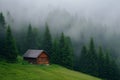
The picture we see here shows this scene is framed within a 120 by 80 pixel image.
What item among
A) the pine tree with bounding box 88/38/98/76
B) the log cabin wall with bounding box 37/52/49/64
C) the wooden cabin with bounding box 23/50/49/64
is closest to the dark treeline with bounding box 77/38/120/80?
the pine tree with bounding box 88/38/98/76

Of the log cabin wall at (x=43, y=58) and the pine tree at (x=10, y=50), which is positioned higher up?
the pine tree at (x=10, y=50)

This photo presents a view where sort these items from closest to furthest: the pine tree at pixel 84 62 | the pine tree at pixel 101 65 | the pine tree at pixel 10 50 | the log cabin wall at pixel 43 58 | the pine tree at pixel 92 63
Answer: the pine tree at pixel 10 50 < the log cabin wall at pixel 43 58 < the pine tree at pixel 92 63 < the pine tree at pixel 101 65 < the pine tree at pixel 84 62

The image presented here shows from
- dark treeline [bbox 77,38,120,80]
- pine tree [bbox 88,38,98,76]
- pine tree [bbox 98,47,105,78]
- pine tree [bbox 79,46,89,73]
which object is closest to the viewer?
pine tree [bbox 88,38,98,76]

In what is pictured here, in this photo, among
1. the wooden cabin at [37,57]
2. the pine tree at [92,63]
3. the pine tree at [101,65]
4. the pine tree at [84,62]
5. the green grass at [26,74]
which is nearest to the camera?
the green grass at [26,74]

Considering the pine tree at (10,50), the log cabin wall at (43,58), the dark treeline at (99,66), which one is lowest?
the dark treeline at (99,66)

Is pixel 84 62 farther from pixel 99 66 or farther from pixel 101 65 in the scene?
pixel 101 65

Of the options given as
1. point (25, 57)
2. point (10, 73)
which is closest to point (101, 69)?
point (25, 57)

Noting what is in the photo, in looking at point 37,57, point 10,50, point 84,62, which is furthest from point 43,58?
point 84,62

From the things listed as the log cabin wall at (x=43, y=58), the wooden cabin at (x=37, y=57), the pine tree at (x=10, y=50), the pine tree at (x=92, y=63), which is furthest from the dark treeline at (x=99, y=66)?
the pine tree at (x=10, y=50)

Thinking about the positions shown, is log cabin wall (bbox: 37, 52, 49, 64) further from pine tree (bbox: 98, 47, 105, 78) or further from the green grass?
pine tree (bbox: 98, 47, 105, 78)

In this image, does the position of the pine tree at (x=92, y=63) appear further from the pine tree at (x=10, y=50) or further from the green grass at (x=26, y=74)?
the pine tree at (x=10, y=50)

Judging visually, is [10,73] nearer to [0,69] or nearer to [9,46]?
[0,69]

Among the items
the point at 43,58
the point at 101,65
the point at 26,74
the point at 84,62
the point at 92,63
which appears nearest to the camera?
the point at 26,74

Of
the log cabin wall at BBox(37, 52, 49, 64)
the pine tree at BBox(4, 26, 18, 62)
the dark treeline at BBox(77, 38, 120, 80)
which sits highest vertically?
the pine tree at BBox(4, 26, 18, 62)
